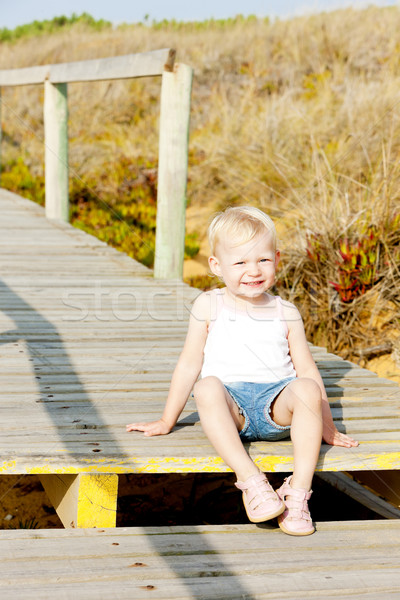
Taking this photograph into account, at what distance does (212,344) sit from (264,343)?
187 millimetres

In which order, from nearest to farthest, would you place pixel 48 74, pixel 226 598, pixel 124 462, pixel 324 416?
pixel 226 598 < pixel 124 462 < pixel 324 416 < pixel 48 74

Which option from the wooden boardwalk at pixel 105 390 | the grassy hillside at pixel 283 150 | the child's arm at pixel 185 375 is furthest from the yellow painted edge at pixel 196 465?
the grassy hillside at pixel 283 150

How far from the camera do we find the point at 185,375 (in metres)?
2.58

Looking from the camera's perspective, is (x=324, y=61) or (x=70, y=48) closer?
(x=324, y=61)

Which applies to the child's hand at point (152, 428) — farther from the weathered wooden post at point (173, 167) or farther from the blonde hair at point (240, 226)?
the weathered wooden post at point (173, 167)

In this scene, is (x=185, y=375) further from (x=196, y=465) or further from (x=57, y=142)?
(x=57, y=142)

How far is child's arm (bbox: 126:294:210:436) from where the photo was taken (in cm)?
255

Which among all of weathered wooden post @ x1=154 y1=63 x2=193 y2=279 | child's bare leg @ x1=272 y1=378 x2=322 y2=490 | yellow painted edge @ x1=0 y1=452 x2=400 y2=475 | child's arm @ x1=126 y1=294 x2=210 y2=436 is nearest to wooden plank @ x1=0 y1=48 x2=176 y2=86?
weathered wooden post @ x1=154 y1=63 x2=193 y2=279

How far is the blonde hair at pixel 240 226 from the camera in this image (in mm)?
2525

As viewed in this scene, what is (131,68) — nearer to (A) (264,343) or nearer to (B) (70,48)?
(A) (264,343)

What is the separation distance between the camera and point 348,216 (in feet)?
17.9

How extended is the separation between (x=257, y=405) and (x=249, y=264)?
488 millimetres

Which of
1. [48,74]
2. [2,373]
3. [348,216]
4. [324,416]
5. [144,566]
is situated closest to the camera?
[144,566]

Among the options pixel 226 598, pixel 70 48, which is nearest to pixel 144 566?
pixel 226 598
